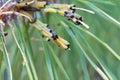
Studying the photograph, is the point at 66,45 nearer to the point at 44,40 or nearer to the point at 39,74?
the point at 44,40

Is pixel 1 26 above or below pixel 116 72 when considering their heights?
above

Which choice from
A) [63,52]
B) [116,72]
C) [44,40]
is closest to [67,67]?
[63,52]

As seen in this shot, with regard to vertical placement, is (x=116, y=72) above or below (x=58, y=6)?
below

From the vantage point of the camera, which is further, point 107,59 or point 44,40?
point 107,59

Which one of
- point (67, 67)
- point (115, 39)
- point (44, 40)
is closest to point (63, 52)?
point (67, 67)

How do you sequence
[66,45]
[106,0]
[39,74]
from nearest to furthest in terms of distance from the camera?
[66,45] < [106,0] < [39,74]

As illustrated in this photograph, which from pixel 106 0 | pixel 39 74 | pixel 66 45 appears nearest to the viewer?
pixel 66 45

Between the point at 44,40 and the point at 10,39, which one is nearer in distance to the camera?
the point at 44,40

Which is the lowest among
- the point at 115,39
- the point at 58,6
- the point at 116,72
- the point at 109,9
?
the point at 116,72

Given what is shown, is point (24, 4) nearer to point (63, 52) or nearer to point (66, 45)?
point (66, 45)
